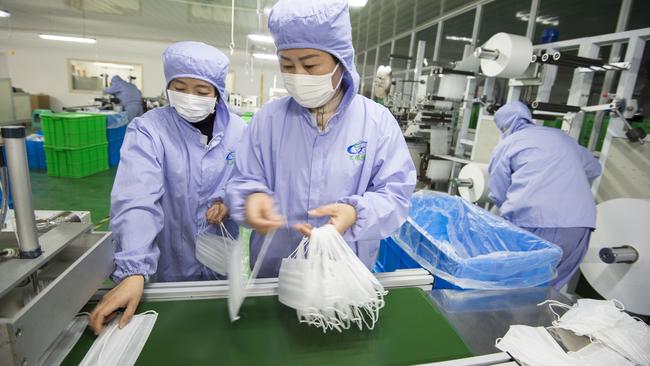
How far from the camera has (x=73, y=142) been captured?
494 cm

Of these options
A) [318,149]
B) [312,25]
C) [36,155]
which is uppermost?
[312,25]

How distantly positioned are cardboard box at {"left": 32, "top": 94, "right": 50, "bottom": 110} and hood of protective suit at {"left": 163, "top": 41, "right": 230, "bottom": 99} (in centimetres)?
1321

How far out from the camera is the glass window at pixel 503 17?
4.43 m

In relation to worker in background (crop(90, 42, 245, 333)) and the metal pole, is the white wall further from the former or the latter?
the metal pole

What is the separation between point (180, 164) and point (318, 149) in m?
0.58

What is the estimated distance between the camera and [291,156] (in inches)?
43.8

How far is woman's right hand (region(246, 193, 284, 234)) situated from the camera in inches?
35.0

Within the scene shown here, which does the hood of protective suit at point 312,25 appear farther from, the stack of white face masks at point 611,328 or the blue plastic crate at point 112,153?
the blue plastic crate at point 112,153

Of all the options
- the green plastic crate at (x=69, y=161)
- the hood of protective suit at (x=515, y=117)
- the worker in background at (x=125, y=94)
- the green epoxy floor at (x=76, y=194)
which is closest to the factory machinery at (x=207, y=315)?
the hood of protective suit at (x=515, y=117)

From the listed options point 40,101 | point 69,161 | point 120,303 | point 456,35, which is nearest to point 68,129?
point 69,161

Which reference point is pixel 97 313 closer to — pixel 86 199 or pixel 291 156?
pixel 291 156

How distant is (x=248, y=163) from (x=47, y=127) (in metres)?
5.28

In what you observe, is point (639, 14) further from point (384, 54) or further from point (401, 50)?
point (384, 54)

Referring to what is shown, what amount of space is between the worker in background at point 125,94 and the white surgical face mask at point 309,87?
24.0 ft
